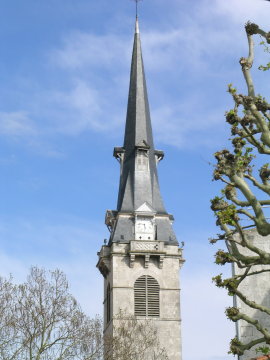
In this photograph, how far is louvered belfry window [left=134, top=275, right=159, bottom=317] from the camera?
175 ft

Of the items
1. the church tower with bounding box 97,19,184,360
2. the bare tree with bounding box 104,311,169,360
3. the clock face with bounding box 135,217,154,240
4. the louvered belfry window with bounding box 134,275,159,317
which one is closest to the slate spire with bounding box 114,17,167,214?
the church tower with bounding box 97,19,184,360

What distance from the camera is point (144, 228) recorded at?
5703 centimetres

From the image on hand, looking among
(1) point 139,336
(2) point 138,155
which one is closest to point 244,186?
(1) point 139,336

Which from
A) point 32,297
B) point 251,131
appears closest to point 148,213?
point 32,297

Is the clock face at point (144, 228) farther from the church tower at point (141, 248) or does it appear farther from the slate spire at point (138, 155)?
the slate spire at point (138, 155)

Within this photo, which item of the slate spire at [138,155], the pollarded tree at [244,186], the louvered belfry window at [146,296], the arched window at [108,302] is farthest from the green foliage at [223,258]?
the slate spire at [138,155]

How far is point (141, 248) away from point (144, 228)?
257 cm

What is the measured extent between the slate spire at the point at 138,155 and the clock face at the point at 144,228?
1034 millimetres

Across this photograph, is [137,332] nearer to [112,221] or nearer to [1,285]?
[112,221]

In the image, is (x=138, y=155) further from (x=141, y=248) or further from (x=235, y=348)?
(x=235, y=348)

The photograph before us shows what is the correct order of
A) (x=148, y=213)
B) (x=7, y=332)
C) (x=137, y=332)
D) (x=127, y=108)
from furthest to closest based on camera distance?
(x=127, y=108) → (x=148, y=213) → (x=137, y=332) → (x=7, y=332)

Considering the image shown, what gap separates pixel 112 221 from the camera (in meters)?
58.6

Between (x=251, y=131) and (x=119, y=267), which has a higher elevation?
(x=119, y=267)

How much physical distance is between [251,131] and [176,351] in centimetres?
3634
